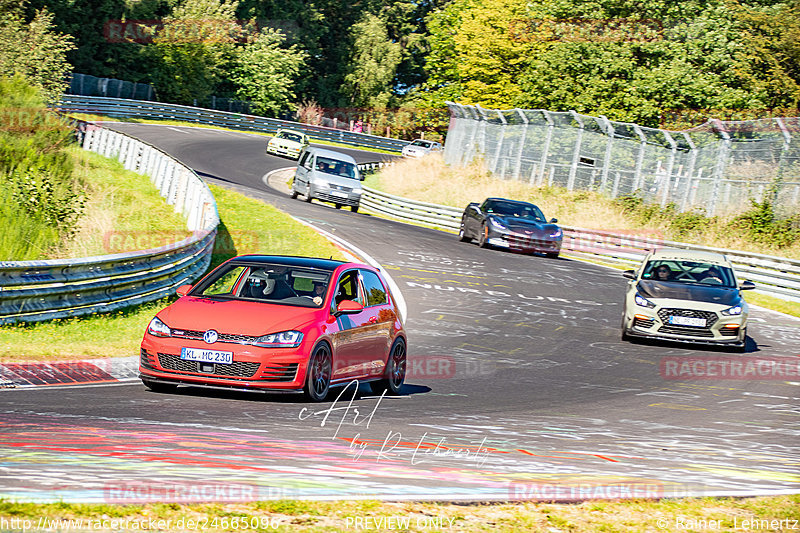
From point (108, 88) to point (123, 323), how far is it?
2254 inches

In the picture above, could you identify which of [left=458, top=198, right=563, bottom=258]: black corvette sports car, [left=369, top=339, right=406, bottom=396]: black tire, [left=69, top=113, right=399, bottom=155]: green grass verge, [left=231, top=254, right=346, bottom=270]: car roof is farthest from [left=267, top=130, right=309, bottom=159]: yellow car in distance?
[left=231, top=254, right=346, bottom=270]: car roof

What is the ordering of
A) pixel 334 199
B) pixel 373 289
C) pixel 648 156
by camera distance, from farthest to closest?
pixel 334 199, pixel 648 156, pixel 373 289

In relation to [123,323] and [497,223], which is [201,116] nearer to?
[497,223]

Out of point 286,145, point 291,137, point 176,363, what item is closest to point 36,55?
point 286,145

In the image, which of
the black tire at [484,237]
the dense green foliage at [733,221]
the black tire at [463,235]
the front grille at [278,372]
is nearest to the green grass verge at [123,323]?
the front grille at [278,372]

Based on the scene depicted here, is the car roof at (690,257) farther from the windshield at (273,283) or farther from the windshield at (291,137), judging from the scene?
the windshield at (291,137)

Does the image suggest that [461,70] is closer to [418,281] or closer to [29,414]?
[418,281]

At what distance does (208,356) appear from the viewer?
1001 centimetres

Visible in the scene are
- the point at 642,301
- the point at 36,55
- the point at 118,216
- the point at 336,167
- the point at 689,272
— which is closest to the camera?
the point at 642,301

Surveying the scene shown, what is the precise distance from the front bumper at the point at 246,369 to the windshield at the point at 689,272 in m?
9.85

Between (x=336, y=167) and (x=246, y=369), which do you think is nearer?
(x=246, y=369)

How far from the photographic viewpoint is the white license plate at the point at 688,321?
17.1 meters

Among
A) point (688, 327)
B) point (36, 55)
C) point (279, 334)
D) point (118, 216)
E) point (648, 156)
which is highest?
point (648, 156)

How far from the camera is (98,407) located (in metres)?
8.84
